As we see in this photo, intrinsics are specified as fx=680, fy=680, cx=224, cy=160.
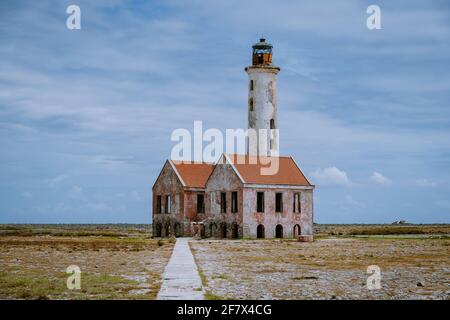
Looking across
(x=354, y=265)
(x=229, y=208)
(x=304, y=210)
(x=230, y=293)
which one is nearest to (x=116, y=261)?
(x=354, y=265)

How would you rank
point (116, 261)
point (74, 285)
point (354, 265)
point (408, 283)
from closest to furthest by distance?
point (74, 285)
point (408, 283)
point (354, 265)
point (116, 261)

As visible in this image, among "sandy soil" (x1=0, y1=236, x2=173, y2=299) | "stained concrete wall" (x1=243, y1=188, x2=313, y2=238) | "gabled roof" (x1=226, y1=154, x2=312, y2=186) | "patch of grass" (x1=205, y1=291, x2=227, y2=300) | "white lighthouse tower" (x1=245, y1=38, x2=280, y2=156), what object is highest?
"white lighthouse tower" (x1=245, y1=38, x2=280, y2=156)

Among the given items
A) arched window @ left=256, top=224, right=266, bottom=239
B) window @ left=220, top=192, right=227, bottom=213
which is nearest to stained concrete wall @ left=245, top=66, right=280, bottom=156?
window @ left=220, top=192, right=227, bottom=213

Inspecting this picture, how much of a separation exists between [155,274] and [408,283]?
22.2ft

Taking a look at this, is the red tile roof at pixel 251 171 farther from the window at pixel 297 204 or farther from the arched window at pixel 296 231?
the arched window at pixel 296 231

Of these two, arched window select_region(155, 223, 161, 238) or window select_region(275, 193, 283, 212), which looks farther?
arched window select_region(155, 223, 161, 238)

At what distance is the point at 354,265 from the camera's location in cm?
2344

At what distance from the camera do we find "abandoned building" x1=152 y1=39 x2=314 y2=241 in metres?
46.6

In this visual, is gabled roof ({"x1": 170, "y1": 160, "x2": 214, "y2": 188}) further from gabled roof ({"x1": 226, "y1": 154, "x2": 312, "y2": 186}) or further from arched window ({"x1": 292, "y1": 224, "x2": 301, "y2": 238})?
arched window ({"x1": 292, "y1": 224, "x2": 301, "y2": 238})

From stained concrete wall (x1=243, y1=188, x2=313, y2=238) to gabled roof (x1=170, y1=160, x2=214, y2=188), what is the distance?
624 cm

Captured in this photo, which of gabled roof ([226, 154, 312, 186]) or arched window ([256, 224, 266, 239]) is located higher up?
gabled roof ([226, 154, 312, 186])

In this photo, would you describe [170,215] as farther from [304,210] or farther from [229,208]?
[304,210]

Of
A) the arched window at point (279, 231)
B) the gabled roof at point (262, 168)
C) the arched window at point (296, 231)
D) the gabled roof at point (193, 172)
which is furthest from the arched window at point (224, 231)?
the arched window at point (296, 231)

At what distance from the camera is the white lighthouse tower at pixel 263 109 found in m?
52.1
